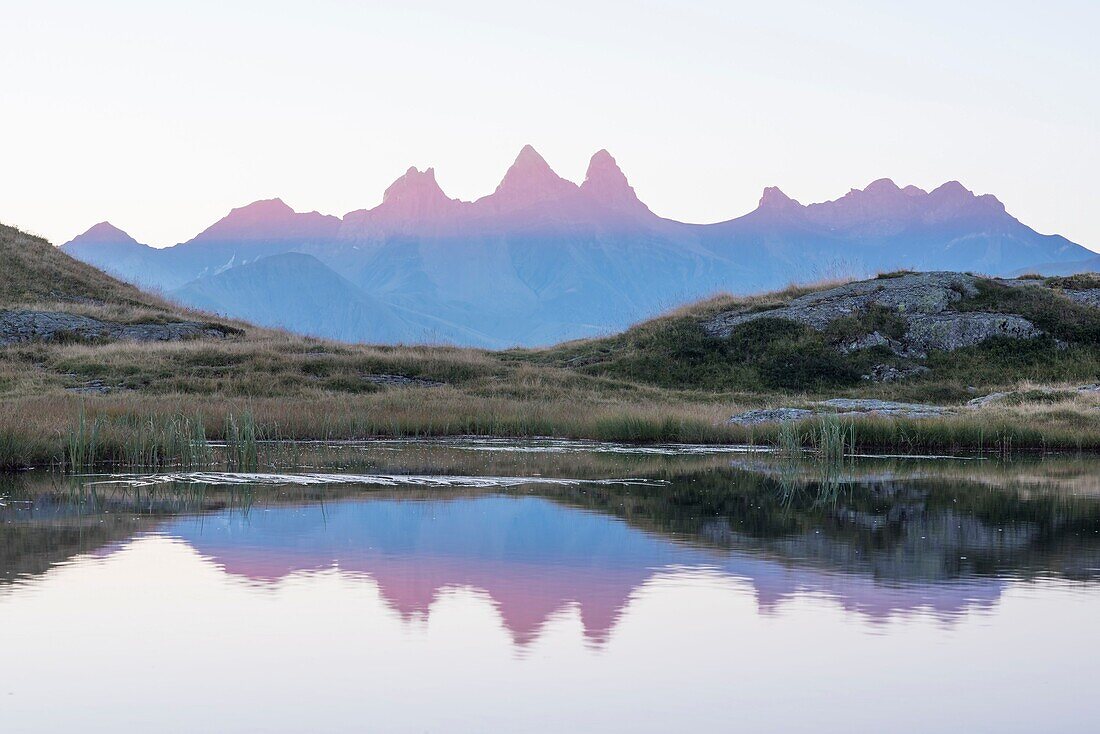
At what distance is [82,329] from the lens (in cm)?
5466

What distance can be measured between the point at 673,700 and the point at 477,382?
38851mm

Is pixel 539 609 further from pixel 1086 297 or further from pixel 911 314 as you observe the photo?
pixel 1086 297

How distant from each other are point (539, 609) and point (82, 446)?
13.9 m

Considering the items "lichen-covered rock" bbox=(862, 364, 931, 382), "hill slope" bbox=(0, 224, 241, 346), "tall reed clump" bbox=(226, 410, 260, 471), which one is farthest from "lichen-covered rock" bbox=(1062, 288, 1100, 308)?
"tall reed clump" bbox=(226, 410, 260, 471)

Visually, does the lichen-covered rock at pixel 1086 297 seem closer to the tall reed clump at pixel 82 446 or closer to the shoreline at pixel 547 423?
the shoreline at pixel 547 423

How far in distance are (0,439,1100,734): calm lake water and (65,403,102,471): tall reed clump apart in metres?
1.24

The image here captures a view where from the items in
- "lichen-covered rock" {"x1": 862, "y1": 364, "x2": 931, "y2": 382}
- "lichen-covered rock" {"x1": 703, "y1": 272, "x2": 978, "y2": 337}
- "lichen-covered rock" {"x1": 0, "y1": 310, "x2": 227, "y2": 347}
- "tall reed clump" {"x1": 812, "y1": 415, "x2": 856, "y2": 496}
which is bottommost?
"tall reed clump" {"x1": 812, "y1": 415, "x2": 856, "y2": 496}

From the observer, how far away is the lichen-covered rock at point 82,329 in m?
52.3

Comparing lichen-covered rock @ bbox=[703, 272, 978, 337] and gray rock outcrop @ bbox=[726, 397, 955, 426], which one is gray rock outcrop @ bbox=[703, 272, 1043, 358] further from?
gray rock outcrop @ bbox=[726, 397, 955, 426]

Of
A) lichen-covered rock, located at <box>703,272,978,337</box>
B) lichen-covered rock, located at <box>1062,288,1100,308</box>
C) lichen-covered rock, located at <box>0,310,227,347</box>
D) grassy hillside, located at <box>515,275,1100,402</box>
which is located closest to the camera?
grassy hillside, located at <box>515,275,1100,402</box>

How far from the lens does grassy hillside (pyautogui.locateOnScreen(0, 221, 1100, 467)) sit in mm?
30734

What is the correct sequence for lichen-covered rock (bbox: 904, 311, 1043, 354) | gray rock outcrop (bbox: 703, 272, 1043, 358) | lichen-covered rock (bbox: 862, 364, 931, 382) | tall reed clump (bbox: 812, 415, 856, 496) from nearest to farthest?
1. tall reed clump (bbox: 812, 415, 856, 496)
2. lichen-covered rock (bbox: 862, 364, 931, 382)
3. lichen-covered rock (bbox: 904, 311, 1043, 354)
4. gray rock outcrop (bbox: 703, 272, 1043, 358)

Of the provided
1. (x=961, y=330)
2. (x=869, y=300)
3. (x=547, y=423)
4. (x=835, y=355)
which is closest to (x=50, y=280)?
(x=547, y=423)

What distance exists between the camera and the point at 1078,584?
12.8 meters
